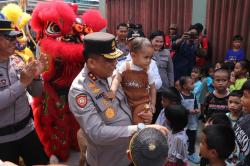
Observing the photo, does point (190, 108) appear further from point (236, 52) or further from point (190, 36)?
point (236, 52)

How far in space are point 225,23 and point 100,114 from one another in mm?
4596

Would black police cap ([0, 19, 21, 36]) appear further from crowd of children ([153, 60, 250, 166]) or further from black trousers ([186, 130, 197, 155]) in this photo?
black trousers ([186, 130, 197, 155])

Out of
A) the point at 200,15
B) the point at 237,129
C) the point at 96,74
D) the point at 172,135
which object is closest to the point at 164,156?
the point at 96,74

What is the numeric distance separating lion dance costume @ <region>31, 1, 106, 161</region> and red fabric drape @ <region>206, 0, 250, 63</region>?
3.04 metres

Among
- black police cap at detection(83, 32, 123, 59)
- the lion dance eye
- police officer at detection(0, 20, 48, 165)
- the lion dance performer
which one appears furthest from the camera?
black police cap at detection(83, 32, 123, 59)

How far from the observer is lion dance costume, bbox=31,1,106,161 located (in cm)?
316

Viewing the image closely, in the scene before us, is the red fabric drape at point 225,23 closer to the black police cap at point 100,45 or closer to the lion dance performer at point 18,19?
the lion dance performer at point 18,19

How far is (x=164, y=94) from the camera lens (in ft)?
11.0

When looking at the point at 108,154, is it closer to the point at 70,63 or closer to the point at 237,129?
the point at 237,129

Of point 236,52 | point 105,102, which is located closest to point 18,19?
point 105,102

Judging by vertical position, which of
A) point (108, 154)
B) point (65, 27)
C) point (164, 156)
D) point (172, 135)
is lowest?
point (172, 135)

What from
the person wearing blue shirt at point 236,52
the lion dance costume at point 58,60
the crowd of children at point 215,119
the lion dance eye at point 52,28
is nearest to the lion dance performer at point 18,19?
the lion dance costume at point 58,60

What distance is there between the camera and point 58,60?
321cm

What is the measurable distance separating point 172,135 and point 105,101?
1.11 meters
